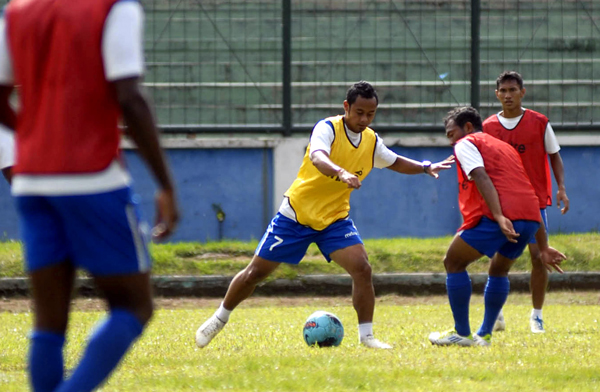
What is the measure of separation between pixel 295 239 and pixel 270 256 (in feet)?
0.70

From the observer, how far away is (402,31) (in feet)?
54.0

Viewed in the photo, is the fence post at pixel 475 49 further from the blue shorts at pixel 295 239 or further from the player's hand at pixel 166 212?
the player's hand at pixel 166 212

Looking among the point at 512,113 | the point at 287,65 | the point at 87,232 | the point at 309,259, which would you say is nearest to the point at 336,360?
the point at 87,232

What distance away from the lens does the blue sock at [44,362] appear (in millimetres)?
3426

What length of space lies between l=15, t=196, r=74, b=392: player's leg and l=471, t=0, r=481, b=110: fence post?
13.2m

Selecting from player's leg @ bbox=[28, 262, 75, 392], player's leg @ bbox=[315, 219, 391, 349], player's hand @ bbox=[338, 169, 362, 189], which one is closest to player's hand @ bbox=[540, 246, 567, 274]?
player's leg @ bbox=[315, 219, 391, 349]

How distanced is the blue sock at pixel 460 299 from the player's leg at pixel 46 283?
3.69 meters

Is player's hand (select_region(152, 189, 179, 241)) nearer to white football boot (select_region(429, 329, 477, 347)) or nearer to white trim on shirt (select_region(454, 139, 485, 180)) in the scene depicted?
white trim on shirt (select_region(454, 139, 485, 180))

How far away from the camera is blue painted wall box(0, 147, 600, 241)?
1522cm

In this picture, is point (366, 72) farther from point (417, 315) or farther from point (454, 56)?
point (417, 315)

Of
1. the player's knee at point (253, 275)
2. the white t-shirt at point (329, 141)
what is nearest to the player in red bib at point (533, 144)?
the white t-shirt at point (329, 141)

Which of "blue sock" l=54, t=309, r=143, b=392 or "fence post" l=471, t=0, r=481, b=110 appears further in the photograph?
"fence post" l=471, t=0, r=481, b=110

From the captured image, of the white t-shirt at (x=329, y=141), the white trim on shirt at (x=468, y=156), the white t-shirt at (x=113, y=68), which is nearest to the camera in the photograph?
the white t-shirt at (x=113, y=68)

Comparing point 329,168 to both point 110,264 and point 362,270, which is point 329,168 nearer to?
point 362,270
